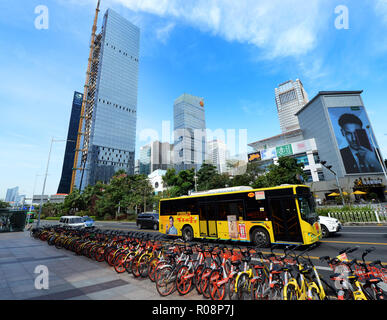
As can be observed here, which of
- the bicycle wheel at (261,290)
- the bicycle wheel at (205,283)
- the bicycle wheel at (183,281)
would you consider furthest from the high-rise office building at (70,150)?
the bicycle wheel at (261,290)

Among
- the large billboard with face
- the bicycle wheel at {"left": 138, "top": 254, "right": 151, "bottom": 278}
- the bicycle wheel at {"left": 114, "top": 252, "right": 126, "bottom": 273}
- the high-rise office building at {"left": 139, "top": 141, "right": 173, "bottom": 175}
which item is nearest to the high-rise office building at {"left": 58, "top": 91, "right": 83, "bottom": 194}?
the high-rise office building at {"left": 139, "top": 141, "right": 173, "bottom": 175}

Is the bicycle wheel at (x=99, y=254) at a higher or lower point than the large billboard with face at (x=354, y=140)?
lower

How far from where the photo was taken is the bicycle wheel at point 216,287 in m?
4.05

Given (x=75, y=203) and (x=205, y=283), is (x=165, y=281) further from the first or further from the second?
(x=75, y=203)

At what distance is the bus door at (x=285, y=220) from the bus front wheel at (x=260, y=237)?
463mm

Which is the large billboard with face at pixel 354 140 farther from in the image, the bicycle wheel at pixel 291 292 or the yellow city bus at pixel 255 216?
the bicycle wheel at pixel 291 292

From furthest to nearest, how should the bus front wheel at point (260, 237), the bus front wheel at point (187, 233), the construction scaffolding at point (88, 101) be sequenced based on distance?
1. the construction scaffolding at point (88, 101)
2. the bus front wheel at point (187, 233)
3. the bus front wheel at point (260, 237)

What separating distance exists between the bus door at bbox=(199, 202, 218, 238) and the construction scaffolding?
10482cm

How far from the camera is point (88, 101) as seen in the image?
111938mm

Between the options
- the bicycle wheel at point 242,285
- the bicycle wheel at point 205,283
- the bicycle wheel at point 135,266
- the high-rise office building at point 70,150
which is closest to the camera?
the bicycle wheel at point 242,285

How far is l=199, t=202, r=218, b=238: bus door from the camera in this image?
1105 centimetres

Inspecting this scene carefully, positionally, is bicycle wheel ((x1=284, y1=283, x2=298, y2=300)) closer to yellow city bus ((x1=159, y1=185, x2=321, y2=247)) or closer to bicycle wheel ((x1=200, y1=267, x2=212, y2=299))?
bicycle wheel ((x1=200, y1=267, x2=212, y2=299))
